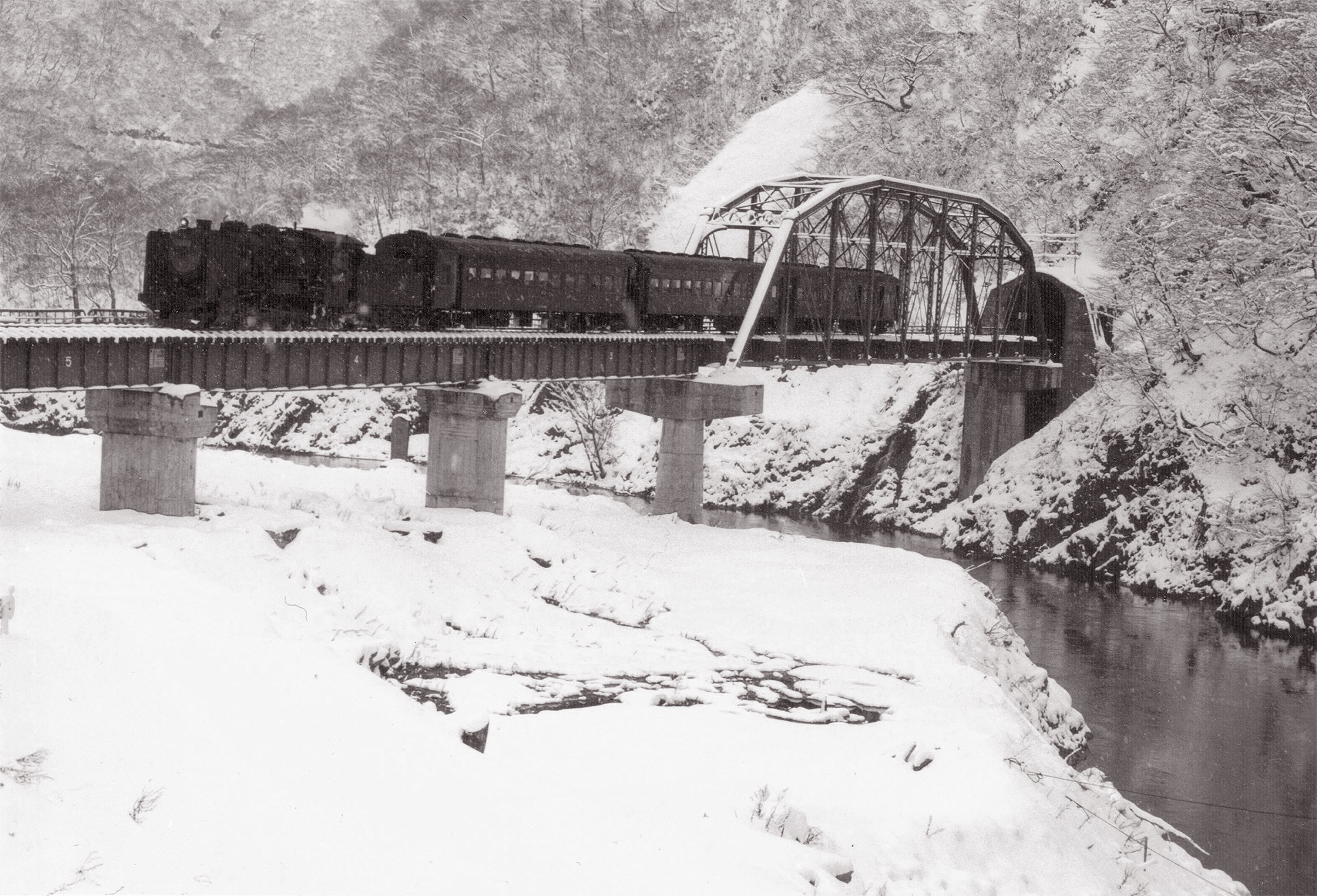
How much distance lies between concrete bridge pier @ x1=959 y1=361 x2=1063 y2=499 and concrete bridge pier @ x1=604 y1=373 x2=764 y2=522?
13.3 m

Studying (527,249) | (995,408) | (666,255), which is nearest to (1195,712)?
(527,249)

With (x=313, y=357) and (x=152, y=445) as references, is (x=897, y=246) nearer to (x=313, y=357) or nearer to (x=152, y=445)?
(x=313, y=357)

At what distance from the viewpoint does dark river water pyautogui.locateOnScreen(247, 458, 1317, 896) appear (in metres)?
20.3

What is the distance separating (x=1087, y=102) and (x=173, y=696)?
195 feet

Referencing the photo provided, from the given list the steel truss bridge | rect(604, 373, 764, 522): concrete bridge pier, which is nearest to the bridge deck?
the steel truss bridge

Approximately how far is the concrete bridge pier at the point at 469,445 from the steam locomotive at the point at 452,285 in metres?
2.63

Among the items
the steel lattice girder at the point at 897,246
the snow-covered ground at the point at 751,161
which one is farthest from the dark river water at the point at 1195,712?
the snow-covered ground at the point at 751,161

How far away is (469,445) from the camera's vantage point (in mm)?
37531

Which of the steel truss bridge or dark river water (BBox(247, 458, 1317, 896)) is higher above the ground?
the steel truss bridge

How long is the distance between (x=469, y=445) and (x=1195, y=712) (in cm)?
2112

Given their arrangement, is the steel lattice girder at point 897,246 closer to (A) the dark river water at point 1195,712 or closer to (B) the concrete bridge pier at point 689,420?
(B) the concrete bridge pier at point 689,420

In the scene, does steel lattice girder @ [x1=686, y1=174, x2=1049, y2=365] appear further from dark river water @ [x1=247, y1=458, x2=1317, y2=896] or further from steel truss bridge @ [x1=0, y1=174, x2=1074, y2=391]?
dark river water @ [x1=247, y1=458, x2=1317, y2=896]

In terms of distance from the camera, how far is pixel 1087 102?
6069 cm

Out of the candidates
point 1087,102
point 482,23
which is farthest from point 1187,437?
point 482,23
